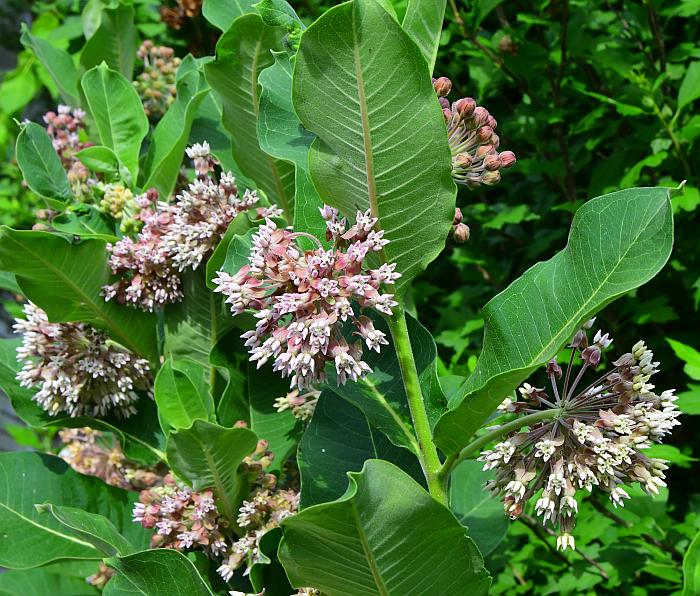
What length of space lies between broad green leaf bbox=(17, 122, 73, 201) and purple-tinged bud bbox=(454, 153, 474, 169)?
1.11 meters

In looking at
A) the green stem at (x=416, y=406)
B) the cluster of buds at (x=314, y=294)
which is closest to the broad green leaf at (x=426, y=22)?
the cluster of buds at (x=314, y=294)

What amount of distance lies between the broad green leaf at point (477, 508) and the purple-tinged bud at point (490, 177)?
89cm

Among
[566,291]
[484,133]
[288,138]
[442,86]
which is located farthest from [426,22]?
[566,291]

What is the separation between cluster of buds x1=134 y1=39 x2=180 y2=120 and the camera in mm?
2803

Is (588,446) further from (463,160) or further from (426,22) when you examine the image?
(426,22)

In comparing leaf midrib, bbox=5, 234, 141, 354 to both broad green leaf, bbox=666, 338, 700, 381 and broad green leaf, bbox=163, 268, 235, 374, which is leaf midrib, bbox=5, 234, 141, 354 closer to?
broad green leaf, bbox=163, 268, 235, 374

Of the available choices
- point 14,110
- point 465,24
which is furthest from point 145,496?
point 14,110

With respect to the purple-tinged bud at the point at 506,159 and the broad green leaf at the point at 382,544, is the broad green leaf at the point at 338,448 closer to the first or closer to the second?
the broad green leaf at the point at 382,544

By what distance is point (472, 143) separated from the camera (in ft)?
5.09

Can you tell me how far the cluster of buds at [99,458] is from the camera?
2349 millimetres

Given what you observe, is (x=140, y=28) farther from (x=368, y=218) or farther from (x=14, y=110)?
(x=368, y=218)

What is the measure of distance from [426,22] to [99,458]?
161 cm

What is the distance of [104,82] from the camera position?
2342mm

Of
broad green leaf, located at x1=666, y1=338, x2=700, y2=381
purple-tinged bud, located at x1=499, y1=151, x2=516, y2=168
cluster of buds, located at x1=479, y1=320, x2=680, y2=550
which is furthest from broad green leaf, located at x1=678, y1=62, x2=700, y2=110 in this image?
cluster of buds, located at x1=479, y1=320, x2=680, y2=550
